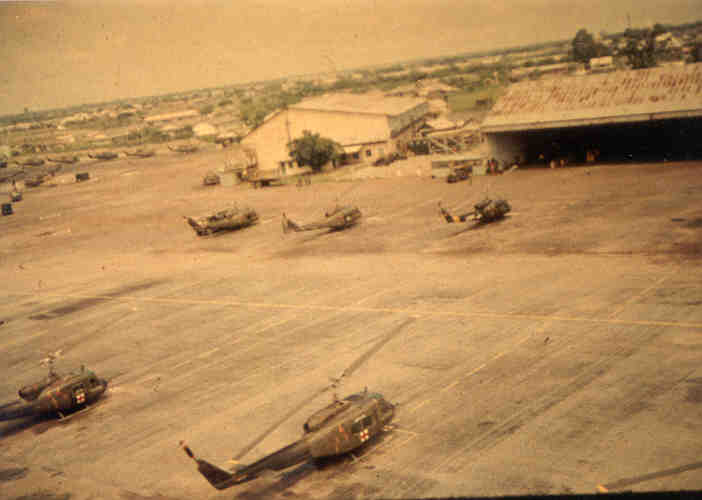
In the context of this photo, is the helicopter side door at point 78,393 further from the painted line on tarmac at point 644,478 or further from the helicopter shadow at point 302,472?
the painted line on tarmac at point 644,478

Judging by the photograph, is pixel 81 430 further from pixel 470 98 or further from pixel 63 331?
pixel 470 98

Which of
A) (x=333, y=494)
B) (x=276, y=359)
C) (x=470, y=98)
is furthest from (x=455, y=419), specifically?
(x=470, y=98)

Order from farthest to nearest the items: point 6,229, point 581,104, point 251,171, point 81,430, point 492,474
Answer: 1. point 251,171
2. point 6,229
3. point 581,104
4. point 81,430
5. point 492,474

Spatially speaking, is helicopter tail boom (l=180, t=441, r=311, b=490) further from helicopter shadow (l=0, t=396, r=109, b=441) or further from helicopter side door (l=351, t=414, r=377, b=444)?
helicopter shadow (l=0, t=396, r=109, b=441)

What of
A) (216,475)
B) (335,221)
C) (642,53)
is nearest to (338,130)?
(335,221)

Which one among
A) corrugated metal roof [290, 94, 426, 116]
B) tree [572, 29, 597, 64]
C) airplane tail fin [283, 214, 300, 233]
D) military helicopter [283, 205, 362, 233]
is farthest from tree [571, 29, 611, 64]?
airplane tail fin [283, 214, 300, 233]

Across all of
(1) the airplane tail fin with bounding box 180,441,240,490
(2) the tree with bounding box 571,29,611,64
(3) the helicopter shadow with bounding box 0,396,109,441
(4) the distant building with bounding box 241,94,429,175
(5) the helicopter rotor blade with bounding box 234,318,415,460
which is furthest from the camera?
(2) the tree with bounding box 571,29,611,64

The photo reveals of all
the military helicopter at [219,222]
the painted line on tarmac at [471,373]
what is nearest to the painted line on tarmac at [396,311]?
the painted line on tarmac at [471,373]
